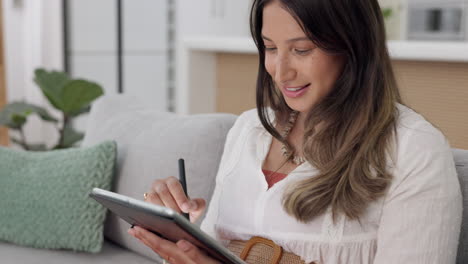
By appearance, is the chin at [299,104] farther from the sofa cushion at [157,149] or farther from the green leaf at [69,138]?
the green leaf at [69,138]

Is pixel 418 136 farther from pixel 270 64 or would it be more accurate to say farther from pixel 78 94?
pixel 78 94

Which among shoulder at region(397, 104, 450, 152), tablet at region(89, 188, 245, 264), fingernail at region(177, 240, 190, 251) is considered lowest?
fingernail at region(177, 240, 190, 251)

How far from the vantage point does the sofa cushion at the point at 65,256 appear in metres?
1.83

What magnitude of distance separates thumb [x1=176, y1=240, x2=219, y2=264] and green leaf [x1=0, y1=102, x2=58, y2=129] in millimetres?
2095

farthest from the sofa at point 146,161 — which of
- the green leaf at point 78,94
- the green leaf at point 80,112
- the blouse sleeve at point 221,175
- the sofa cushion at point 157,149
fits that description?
the green leaf at point 80,112

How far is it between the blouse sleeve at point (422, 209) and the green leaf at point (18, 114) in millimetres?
2195

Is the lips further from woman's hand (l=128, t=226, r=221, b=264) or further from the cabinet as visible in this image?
the cabinet

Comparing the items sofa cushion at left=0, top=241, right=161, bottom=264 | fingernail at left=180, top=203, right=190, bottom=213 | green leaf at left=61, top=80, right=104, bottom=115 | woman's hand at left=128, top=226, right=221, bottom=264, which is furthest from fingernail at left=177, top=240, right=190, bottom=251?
green leaf at left=61, top=80, right=104, bottom=115

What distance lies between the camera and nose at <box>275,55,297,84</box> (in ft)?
4.19

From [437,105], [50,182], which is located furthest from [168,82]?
[50,182]

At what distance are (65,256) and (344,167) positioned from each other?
3.13 feet

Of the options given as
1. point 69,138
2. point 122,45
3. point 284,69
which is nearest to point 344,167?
point 284,69

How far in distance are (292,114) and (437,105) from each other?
139 cm

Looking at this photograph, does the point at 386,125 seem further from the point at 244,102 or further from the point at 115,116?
the point at 244,102
